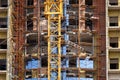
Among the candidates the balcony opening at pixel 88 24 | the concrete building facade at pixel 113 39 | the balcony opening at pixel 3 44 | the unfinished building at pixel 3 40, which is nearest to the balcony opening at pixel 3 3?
the unfinished building at pixel 3 40

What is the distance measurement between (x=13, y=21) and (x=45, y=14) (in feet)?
13.8

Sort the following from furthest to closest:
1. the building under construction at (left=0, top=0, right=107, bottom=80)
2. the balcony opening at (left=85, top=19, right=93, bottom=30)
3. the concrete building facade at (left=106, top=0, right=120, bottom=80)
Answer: the balcony opening at (left=85, top=19, right=93, bottom=30), the concrete building facade at (left=106, top=0, right=120, bottom=80), the building under construction at (left=0, top=0, right=107, bottom=80)

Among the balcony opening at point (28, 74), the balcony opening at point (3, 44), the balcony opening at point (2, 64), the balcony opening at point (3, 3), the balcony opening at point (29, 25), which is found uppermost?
the balcony opening at point (3, 3)

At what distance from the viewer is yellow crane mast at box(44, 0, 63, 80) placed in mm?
63531

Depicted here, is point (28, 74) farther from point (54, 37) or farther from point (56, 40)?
point (54, 37)

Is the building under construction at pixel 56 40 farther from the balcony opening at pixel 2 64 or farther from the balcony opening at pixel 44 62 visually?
the balcony opening at pixel 2 64

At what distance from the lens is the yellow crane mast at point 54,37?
63.5 meters

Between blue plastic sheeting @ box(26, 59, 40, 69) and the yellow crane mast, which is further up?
the yellow crane mast

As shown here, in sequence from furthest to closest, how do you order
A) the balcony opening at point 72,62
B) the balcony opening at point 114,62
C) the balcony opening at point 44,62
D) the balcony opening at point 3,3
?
the balcony opening at point 3,3
the balcony opening at point 114,62
the balcony opening at point 44,62
the balcony opening at point 72,62

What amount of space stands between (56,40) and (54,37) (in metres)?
0.46

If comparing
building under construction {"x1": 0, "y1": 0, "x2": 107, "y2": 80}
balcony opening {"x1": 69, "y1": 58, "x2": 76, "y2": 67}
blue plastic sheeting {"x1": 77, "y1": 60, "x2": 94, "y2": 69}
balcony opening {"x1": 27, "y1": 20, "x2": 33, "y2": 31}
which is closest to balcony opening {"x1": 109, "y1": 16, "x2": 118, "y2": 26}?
building under construction {"x1": 0, "y1": 0, "x2": 107, "y2": 80}

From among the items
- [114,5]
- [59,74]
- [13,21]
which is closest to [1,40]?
[13,21]

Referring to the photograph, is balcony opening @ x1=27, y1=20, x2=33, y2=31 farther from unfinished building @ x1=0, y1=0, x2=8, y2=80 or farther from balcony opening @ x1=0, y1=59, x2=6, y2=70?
balcony opening @ x1=0, y1=59, x2=6, y2=70

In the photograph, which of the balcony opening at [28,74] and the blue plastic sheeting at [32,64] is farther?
the balcony opening at [28,74]
